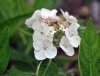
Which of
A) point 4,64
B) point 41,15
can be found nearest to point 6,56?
point 4,64

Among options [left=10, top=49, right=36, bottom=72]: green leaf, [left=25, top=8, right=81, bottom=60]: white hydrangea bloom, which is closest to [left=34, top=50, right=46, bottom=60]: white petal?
[left=25, top=8, right=81, bottom=60]: white hydrangea bloom

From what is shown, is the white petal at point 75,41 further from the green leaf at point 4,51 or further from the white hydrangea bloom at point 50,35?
the green leaf at point 4,51

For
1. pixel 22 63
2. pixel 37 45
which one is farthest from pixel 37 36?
pixel 22 63

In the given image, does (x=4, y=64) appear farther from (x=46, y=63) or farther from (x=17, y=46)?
(x=17, y=46)

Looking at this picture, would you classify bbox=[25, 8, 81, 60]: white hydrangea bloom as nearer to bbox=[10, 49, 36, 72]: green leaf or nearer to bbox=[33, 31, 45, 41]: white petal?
bbox=[33, 31, 45, 41]: white petal

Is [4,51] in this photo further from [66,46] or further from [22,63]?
[22,63]
